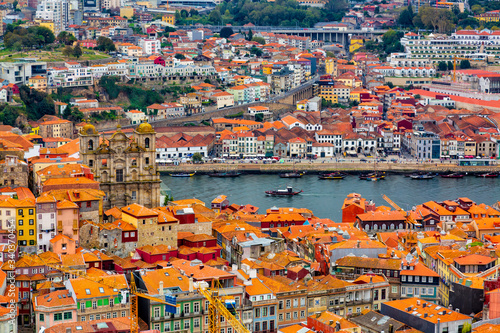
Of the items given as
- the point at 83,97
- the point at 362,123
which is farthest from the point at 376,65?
the point at 83,97

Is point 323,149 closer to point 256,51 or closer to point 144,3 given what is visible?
point 256,51

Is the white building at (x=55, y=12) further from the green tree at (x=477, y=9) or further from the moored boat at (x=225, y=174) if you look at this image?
the green tree at (x=477, y=9)

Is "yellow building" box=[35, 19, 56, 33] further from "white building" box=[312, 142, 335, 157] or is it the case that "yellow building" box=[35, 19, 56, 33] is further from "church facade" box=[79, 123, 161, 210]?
"church facade" box=[79, 123, 161, 210]

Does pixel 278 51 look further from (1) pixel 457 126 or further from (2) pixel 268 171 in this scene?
(2) pixel 268 171

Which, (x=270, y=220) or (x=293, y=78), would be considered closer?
(x=270, y=220)

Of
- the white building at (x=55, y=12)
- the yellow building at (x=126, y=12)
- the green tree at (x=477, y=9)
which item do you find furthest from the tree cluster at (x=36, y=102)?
the green tree at (x=477, y=9)

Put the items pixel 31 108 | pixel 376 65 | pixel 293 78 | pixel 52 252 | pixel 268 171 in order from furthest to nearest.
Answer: pixel 376 65
pixel 293 78
pixel 31 108
pixel 268 171
pixel 52 252
